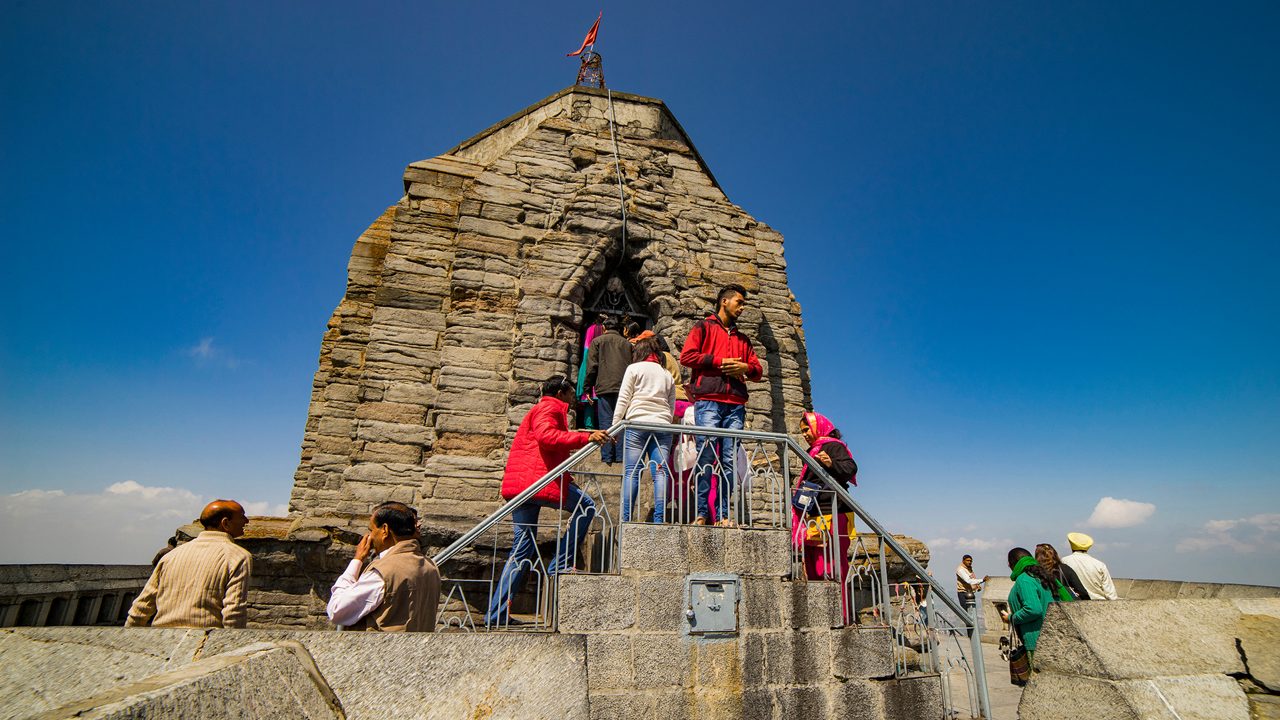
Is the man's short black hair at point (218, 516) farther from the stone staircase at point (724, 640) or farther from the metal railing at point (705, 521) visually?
the stone staircase at point (724, 640)

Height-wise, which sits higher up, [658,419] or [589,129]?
[589,129]

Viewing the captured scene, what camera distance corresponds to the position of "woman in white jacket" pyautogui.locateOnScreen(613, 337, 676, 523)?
4.79 metres

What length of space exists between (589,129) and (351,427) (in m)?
5.74

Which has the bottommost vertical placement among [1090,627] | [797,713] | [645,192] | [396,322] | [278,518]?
[797,713]

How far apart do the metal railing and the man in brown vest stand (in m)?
0.73

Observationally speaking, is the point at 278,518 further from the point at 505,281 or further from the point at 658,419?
the point at 658,419

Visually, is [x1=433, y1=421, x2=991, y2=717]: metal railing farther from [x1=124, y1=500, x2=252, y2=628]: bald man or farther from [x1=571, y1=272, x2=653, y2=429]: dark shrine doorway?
[x1=571, y1=272, x2=653, y2=429]: dark shrine doorway

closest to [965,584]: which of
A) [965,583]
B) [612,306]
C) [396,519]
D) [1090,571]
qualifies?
[965,583]

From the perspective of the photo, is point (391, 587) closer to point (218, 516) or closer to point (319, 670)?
point (319, 670)

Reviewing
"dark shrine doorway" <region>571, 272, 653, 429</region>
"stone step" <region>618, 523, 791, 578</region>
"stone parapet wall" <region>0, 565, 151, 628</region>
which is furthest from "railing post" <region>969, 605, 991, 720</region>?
"stone parapet wall" <region>0, 565, 151, 628</region>

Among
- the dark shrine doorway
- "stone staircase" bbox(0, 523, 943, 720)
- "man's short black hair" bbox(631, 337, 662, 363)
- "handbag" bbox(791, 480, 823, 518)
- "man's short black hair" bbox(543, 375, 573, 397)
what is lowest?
"stone staircase" bbox(0, 523, 943, 720)

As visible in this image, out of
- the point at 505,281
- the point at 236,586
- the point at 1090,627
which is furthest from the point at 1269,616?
the point at 505,281

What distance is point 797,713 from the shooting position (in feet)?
14.1

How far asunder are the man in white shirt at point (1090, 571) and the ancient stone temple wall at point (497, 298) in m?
3.50
